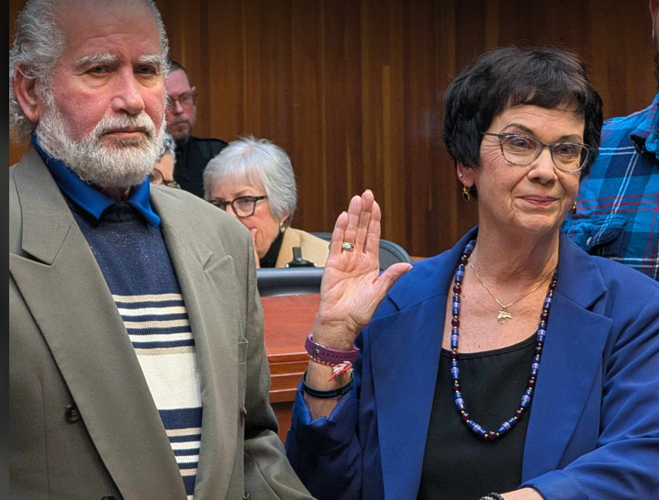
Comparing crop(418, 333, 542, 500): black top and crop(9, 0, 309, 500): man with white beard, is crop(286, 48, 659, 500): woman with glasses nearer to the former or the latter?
crop(418, 333, 542, 500): black top

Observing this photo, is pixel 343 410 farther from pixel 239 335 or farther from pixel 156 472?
pixel 156 472

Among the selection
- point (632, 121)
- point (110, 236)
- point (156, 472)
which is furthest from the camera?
point (632, 121)

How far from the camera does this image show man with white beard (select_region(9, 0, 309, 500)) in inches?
49.9

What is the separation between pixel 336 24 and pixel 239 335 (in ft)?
15.2

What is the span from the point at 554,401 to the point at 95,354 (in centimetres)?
86

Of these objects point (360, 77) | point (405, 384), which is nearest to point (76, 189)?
point (405, 384)

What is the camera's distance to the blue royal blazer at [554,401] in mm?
1541

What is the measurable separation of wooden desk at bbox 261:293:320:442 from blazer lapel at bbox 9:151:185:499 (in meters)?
0.81

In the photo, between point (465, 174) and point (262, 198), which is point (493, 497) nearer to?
point (465, 174)

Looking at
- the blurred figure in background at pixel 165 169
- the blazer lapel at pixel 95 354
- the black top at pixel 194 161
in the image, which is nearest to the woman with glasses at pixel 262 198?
the blurred figure in background at pixel 165 169

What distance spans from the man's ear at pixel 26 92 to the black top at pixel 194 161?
3160 mm

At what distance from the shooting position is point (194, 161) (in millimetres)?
4773

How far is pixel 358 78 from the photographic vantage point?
5980 mm

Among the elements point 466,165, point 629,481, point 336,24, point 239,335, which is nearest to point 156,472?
point 239,335
